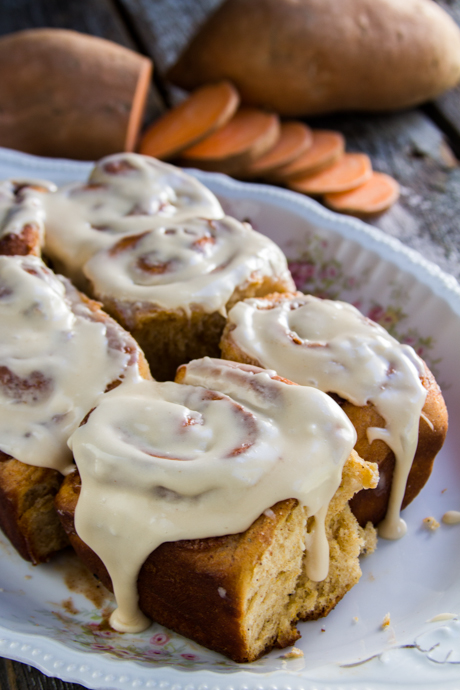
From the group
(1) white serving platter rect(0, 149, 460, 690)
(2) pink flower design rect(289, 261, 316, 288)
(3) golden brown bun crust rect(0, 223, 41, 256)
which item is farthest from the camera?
(2) pink flower design rect(289, 261, 316, 288)

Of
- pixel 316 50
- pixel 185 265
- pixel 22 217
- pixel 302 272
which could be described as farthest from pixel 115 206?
pixel 316 50

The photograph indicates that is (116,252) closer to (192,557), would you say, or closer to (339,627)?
(192,557)

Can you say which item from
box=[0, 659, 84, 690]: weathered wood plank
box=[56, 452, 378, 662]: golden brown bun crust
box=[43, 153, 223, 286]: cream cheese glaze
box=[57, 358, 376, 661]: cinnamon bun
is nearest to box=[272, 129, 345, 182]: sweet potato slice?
box=[43, 153, 223, 286]: cream cheese glaze

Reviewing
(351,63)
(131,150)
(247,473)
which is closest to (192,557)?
(247,473)

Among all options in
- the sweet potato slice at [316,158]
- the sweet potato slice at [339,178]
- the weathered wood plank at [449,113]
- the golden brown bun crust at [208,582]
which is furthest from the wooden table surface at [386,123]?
the golden brown bun crust at [208,582]

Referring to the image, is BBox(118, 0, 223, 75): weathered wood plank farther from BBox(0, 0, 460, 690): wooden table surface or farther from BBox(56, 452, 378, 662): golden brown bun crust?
BBox(56, 452, 378, 662): golden brown bun crust

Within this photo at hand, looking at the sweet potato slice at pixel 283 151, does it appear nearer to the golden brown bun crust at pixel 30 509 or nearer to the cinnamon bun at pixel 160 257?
the cinnamon bun at pixel 160 257

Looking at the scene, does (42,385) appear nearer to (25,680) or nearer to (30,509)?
(30,509)
